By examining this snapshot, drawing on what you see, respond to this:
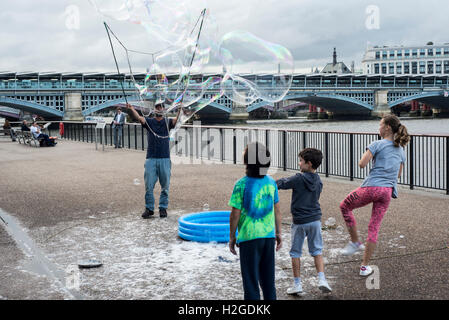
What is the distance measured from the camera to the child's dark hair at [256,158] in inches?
149

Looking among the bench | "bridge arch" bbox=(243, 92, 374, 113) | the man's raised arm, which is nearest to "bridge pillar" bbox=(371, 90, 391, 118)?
"bridge arch" bbox=(243, 92, 374, 113)

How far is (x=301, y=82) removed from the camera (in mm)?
90375

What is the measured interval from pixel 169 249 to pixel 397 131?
2647 mm

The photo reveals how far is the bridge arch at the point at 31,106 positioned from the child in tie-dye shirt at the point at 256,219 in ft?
199

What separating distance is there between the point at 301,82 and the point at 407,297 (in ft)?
288

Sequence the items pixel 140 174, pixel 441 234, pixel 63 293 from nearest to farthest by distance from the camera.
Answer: pixel 63 293 < pixel 441 234 < pixel 140 174

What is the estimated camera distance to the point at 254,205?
388 cm

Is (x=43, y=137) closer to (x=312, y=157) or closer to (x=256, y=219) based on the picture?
(x=312, y=157)

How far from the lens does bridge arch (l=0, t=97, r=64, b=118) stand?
6078cm

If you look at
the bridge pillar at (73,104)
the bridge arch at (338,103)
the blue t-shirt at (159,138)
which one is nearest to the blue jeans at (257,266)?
the blue t-shirt at (159,138)

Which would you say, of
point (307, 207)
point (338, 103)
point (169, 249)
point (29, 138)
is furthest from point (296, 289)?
point (338, 103)

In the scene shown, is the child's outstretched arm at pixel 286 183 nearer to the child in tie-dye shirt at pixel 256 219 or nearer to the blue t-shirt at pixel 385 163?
the child in tie-dye shirt at pixel 256 219

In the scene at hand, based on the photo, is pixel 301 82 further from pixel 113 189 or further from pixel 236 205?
pixel 236 205

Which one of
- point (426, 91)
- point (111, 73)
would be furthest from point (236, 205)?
point (426, 91)
